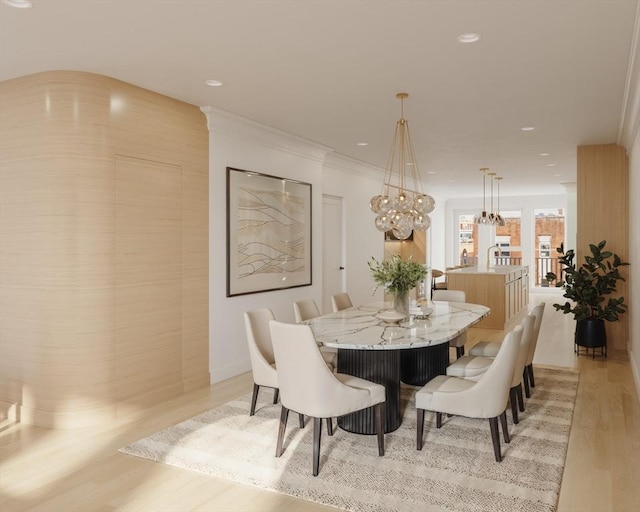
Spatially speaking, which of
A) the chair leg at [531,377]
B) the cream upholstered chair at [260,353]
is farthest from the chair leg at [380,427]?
the chair leg at [531,377]

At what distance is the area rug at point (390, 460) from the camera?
8.98 feet

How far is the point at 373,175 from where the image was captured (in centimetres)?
870

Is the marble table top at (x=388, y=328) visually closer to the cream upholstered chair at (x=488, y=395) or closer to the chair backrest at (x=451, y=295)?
the cream upholstered chair at (x=488, y=395)

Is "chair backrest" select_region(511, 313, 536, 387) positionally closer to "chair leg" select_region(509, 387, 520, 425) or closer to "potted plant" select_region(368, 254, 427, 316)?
"chair leg" select_region(509, 387, 520, 425)

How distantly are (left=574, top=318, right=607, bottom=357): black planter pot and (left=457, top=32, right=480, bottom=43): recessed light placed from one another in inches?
167

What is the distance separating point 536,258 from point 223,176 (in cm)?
1098

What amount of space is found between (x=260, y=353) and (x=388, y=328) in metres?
0.95

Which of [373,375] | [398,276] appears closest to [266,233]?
[398,276]

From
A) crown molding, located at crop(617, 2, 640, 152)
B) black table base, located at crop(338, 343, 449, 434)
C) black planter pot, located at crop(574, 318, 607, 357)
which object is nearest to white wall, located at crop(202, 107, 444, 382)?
black table base, located at crop(338, 343, 449, 434)

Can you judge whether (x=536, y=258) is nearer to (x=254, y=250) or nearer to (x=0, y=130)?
(x=254, y=250)

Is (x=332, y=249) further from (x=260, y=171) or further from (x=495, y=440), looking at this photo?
(x=495, y=440)

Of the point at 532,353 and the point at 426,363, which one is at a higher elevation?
the point at 532,353

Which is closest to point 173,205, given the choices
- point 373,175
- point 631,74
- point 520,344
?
point 520,344

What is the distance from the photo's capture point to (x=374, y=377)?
11.9ft
